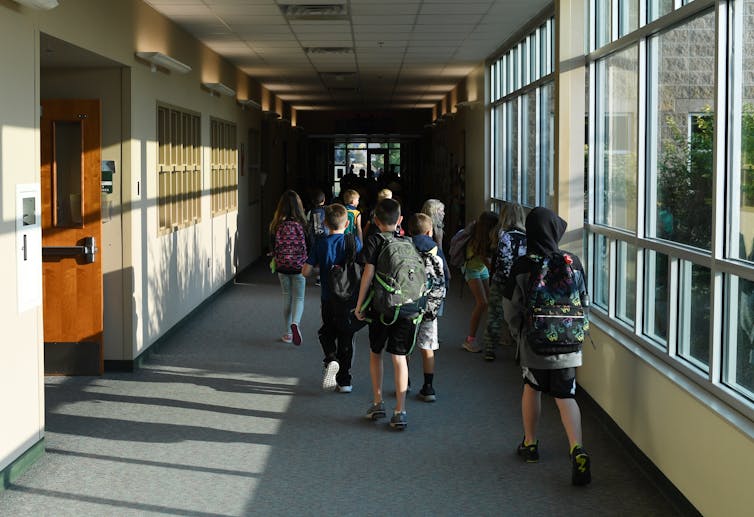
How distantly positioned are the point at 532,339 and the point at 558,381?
265mm

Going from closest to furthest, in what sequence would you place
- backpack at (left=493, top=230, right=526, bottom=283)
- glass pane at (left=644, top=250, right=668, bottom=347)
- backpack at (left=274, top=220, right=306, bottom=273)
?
glass pane at (left=644, top=250, right=668, bottom=347)
backpack at (left=493, top=230, right=526, bottom=283)
backpack at (left=274, top=220, right=306, bottom=273)

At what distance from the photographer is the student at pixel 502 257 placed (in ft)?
25.2

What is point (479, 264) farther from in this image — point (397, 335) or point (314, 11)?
point (314, 11)

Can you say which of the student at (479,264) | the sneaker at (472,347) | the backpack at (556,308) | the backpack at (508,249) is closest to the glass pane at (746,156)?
the backpack at (556,308)

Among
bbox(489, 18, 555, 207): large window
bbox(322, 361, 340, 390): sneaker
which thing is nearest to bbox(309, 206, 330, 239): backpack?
bbox(489, 18, 555, 207): large window

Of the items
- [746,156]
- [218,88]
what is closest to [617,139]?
[746,156]

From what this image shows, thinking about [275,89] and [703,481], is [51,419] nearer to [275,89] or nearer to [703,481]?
[703,481]

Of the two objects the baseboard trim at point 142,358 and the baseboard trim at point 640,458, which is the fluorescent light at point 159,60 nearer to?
the baseboard trim at point 142,358

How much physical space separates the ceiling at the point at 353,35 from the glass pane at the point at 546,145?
849mm

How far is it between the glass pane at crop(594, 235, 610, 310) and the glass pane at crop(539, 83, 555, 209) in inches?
92.9

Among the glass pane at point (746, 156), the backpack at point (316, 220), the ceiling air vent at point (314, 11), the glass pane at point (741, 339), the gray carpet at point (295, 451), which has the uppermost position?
the ceiling air vent at point (314, 11)

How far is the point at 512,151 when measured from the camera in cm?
1291

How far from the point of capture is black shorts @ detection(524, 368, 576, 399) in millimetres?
5285

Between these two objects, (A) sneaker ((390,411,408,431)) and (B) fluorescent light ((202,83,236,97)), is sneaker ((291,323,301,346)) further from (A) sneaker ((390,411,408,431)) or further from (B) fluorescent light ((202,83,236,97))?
(B) fluorescent light ((202,83,236,97))
